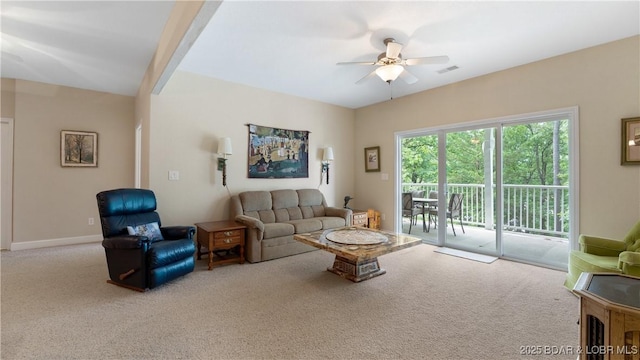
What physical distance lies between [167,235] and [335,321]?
2.32 meters

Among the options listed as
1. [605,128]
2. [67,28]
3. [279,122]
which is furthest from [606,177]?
[67,28]

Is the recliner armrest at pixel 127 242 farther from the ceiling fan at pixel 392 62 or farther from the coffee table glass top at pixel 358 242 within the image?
the ceiling fan at pixel 392 62

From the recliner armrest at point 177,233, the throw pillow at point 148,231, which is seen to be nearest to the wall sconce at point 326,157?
the recliner armrest at point 177,233

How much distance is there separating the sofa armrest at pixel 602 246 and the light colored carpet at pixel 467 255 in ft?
3.55

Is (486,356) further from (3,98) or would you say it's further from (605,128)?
(3,98)

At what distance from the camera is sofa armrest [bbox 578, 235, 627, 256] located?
2.66 metres

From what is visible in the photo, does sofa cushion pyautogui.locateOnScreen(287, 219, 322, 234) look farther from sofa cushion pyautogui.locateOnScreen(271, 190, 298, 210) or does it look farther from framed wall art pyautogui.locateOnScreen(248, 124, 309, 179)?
framed wall art pyautogui.locateOnScreen(248, 124, 309, 179)

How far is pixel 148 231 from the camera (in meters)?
3.12

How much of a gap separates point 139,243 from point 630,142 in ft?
17.3

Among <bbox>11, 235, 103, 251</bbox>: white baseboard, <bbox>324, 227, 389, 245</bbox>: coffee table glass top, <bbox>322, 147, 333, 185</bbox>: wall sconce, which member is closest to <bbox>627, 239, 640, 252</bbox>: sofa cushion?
<bbox>324, 227, 389, 245</bbox>: coffee table glass top

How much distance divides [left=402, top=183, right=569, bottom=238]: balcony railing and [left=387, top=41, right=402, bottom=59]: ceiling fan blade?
2.69 metres

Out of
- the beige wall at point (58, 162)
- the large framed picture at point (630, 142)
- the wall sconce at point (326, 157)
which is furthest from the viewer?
the wall sconce at point (326, 157)

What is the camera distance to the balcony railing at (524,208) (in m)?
3.62

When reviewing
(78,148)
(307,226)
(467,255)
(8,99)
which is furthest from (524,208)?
(8,99)
